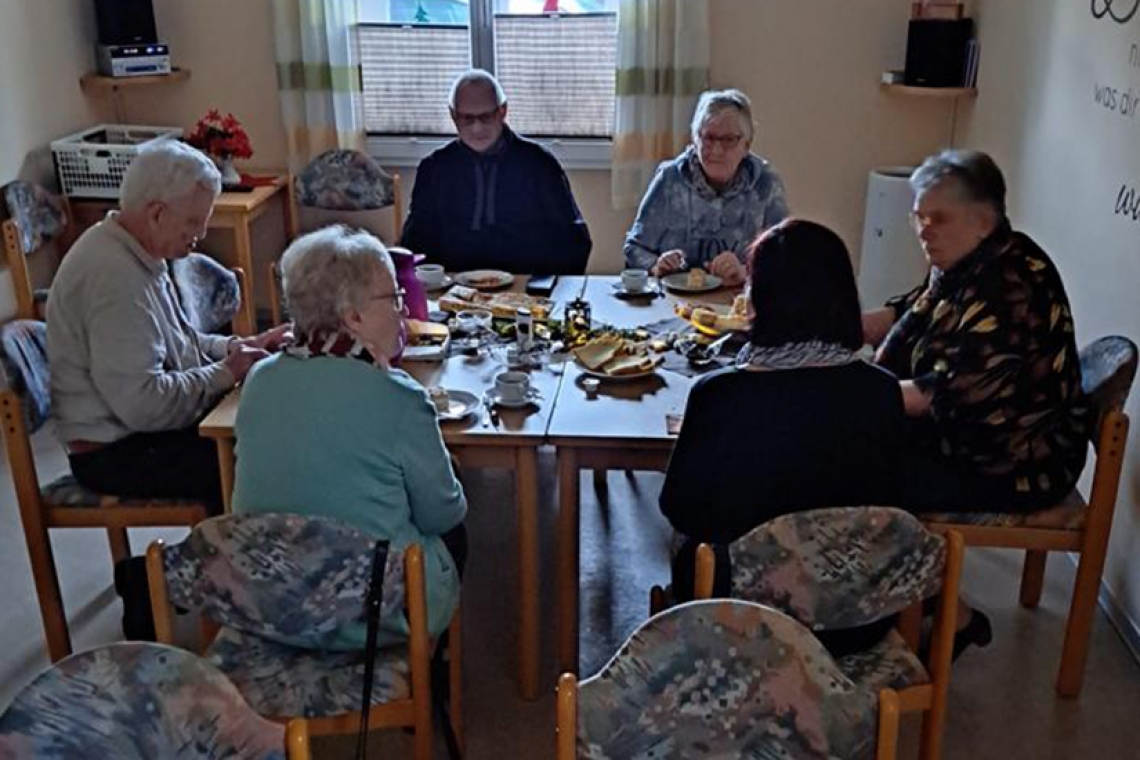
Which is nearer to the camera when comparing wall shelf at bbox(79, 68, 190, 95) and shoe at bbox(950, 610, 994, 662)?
shoe at bbox(950, 610, 994, 662)

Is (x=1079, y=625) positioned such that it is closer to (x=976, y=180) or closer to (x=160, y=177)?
(x=976, y=180)

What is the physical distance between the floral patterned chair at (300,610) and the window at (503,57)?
326 cm

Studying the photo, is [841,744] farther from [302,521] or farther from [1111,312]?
[1111,312]

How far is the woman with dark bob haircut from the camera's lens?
191 centimetres

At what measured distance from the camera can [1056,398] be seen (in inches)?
92.0

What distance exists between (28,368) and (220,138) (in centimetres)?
223

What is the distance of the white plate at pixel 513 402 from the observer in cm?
235

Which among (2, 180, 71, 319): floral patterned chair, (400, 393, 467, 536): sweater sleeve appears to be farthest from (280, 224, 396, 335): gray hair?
(2, 180, 71, 319): floral patterned chair

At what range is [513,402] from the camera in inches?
92.4

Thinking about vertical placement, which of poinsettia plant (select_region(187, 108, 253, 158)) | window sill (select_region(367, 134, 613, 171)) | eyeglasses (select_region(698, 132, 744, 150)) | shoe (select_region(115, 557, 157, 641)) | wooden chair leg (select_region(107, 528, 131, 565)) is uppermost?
eyeglasses (select_region(698, 132, 744, 150))

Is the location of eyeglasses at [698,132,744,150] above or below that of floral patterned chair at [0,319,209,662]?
above

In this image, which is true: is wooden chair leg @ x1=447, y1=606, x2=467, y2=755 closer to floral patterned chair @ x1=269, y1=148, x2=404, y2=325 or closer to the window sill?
floral patterned chair @ x1=269, y1=148, x2=404, y2=325

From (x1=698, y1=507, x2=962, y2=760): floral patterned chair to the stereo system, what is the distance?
146 inches

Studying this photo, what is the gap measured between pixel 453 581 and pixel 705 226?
5.57ft
